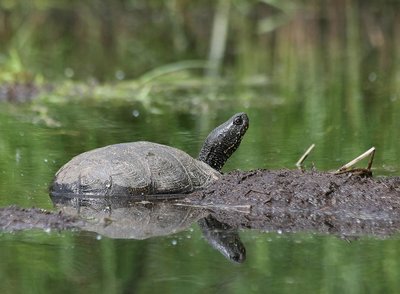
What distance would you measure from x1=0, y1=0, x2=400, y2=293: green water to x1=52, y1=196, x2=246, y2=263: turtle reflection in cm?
8

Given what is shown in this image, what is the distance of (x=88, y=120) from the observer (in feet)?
28.1

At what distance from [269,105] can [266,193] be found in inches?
161

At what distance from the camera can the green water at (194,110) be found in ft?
13.4

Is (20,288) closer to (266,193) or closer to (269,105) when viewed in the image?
(266,193)

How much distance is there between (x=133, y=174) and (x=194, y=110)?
3.79 m

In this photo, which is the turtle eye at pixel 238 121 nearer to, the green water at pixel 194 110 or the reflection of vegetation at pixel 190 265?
the green water at pixel 194 110

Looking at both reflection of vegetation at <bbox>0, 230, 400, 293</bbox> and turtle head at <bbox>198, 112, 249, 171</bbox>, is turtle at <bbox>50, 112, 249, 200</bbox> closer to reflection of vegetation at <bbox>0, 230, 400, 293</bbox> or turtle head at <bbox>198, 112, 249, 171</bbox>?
turtle head at <bbox>198, 112, 249, 171</bbox>

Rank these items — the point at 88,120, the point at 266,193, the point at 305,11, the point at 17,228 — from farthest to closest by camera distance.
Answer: the point at 305,11 → the point at 88,120 → the point at 266,193 → the point at 17,228

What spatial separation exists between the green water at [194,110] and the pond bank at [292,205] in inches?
6.6

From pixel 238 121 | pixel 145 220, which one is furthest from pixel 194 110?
pixel 145 220

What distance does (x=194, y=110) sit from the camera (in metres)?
9.19

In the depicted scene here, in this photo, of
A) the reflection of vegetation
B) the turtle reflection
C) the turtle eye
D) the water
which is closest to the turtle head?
the turtle eye

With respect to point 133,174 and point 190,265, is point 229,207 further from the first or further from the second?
point 190,265

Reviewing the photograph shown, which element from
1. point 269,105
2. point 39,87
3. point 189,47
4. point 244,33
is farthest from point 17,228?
point 244,33
